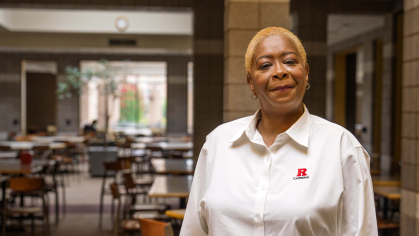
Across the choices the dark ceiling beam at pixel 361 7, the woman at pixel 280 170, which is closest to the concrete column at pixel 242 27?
the woman at pixel 280 170

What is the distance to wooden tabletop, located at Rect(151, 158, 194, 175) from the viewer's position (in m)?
5.54

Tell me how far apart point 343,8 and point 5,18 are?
9.77m

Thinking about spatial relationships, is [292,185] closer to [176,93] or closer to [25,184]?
[25,184]

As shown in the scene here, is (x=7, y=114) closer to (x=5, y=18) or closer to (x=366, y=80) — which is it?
(x=5, y=18)

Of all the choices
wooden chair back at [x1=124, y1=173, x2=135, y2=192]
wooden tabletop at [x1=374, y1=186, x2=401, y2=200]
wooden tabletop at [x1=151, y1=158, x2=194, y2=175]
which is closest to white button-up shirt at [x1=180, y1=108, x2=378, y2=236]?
wooden tabletop at [x1=374, y1=186, x2=401, y2=200]

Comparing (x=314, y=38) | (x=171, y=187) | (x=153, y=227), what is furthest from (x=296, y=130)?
(x=314, y=38)

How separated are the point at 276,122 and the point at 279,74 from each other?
0.18 meters

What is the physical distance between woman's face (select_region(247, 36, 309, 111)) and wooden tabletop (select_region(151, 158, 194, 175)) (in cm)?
432

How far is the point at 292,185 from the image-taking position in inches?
47.1

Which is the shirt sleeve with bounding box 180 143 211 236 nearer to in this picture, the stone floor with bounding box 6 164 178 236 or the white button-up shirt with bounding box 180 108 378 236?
the white button-up shirt with bounding box 180 108 378 236

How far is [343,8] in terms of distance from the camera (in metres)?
9.20

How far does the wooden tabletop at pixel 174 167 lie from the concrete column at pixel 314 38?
3928mm

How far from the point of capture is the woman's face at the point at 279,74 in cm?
127

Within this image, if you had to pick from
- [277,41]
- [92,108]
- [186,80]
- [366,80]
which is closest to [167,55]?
[186,80]
